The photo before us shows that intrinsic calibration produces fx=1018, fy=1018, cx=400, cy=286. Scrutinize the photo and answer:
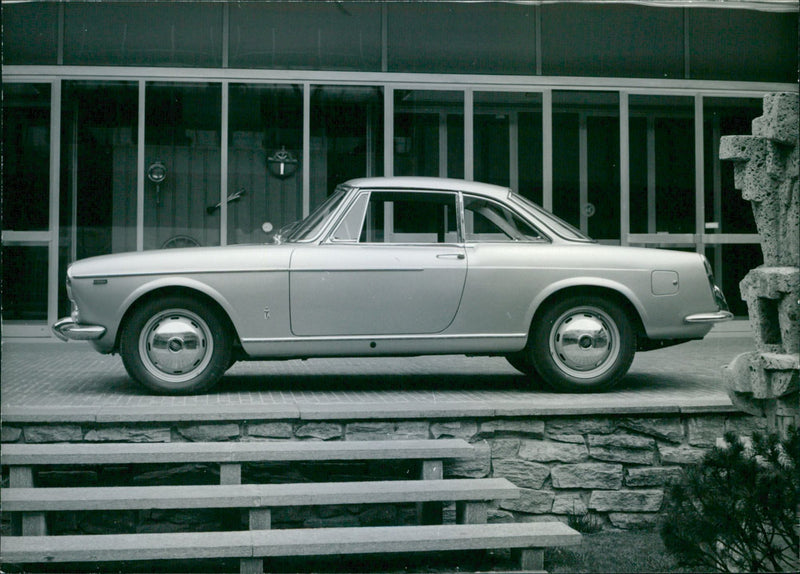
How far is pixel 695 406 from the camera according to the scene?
6121mm

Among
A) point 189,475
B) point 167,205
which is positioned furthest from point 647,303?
point 167,205

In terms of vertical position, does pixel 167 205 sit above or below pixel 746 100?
below

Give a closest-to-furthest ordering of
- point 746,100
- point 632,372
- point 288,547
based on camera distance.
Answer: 1. point 288,547
2. point 632,372
3. point 746,100

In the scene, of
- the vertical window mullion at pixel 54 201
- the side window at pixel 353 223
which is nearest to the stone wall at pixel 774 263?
the side window at pixel 353 223

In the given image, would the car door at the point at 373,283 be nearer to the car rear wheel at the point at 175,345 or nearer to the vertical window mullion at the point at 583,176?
the car rear wheel at the point at 175,345

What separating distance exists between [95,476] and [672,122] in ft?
29.5

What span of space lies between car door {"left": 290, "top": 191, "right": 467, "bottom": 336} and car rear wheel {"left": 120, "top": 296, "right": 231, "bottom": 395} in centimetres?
56

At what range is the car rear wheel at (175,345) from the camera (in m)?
6.62

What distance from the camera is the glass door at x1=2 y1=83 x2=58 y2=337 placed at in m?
11.5

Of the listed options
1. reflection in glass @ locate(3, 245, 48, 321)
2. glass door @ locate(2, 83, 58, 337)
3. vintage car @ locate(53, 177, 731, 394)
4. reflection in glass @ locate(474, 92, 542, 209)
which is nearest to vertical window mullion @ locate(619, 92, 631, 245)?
reflection in glass @ locate(474, 92, 542, 209)

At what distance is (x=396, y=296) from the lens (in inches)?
265

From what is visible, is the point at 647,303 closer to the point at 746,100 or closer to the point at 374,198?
the point at 374,198

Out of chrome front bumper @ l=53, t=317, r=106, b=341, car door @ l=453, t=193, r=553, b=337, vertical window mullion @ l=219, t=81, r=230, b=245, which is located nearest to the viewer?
chrome front bumper @ l=53, t=317, r=106, b=341

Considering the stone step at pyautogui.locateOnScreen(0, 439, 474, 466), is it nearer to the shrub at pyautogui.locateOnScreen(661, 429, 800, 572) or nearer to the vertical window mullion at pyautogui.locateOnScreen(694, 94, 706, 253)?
the shrub at pyautogui.locateOnScreen(661, 429, 800, 572)
